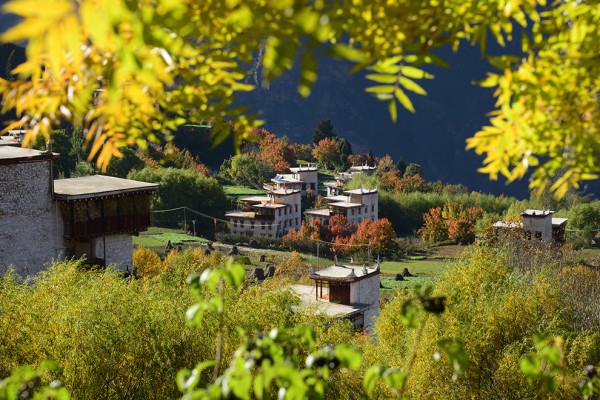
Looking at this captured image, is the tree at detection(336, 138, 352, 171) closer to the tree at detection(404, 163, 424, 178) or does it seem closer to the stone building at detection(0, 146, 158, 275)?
the tree at detection(404, 163, 424, 178)

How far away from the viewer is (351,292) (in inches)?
1303

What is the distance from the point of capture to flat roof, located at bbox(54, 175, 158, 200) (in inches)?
1069

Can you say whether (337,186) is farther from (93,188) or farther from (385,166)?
(93,188)

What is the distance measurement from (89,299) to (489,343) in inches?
370

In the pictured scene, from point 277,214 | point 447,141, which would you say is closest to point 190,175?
point 277,214

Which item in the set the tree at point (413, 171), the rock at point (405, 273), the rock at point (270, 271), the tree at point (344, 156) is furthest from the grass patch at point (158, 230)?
the tree at point (413, 171)

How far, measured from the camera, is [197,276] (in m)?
2.90

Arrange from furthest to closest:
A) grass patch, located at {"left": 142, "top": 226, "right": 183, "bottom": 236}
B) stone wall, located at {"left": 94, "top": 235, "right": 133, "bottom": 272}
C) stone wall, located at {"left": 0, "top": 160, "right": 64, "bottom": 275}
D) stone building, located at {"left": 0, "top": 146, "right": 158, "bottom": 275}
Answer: grass patch, located at {"left": 142, "top": 226, "right": 183, "bottom": 236}, stone wall, located at {"left": 94, "top": 235, "right": 133, "bottom": 272}, stone building, located at {"left": 0, "top": 146, "right": 158, "bottom": 275}, stone wall, located at {"left": 0, "top": 160, "right": 64, "bottom": 275}

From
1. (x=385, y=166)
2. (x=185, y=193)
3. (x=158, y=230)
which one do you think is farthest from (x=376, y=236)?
(x=385, y=166)

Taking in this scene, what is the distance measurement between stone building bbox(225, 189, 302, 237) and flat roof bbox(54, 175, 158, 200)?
113 ft

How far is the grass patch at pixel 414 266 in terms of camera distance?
53.3 metres

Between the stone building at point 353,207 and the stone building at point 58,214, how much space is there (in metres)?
37.1

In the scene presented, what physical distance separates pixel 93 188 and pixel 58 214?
1966 millimetres

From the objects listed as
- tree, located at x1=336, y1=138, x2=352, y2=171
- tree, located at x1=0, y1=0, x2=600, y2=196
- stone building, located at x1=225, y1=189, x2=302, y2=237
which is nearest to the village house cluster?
stone building, located at x1=225, y1=189, x2=302, y2=237
